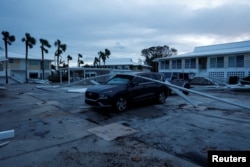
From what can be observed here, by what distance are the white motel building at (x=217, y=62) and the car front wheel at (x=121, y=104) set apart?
2255 centimetres

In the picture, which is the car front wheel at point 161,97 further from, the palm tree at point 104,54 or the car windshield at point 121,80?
the palm tree at point 104,54

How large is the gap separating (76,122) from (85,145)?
2.43 metres

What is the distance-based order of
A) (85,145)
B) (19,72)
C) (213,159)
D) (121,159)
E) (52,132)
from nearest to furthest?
1. (213,159)
2. (121,159)
3. (85,145)
4. (52,132)
5. (19,72)

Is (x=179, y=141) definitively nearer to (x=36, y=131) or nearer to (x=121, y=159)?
(x=121, y=159)

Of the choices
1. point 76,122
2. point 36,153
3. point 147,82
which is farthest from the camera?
point 147,82

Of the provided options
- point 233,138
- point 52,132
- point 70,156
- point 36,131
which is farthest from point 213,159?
point 36,131

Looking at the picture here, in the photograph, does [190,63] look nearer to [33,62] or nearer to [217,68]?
[217,68]

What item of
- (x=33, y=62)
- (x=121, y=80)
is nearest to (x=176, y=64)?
(x=121, y=80)

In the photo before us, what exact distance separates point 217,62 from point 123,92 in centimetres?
2468

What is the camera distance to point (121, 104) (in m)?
9.02

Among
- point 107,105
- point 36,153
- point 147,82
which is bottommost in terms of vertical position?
point 36,153

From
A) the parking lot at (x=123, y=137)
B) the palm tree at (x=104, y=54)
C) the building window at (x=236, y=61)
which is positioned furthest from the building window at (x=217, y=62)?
the palm tree at (x=104, y=54)

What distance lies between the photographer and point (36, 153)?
4758 millimetres

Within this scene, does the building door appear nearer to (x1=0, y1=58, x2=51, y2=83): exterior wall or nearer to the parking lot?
the parking lot
